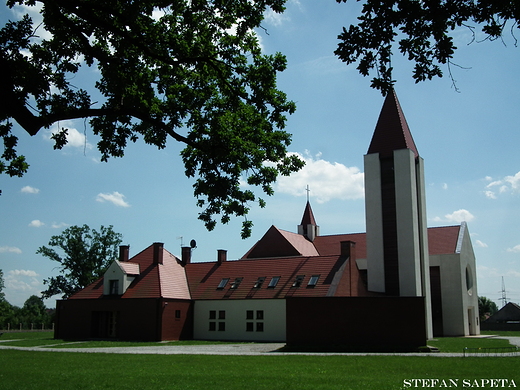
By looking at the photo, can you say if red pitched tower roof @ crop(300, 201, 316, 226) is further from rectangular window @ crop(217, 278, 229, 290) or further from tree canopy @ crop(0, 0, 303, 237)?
tree canopy @ crop(0, 0, 303, 237)

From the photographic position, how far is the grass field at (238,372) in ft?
42.5

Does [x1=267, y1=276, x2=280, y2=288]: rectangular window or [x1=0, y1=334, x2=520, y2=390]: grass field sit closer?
[x1=0, y1=334, x2=520, y2=390]: grass field

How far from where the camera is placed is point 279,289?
1523 inches

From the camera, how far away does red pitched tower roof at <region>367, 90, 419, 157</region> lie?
40.0 metres

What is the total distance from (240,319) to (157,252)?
27.7 feet

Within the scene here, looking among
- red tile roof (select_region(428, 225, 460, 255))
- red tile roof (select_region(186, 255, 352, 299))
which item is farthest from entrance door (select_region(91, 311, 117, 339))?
red tile roof (select_region(428, 225, 460, 255))

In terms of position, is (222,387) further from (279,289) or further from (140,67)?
(279,289)

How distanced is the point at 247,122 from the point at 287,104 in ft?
4.35

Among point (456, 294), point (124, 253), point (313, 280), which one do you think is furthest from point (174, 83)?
point (456, 294)

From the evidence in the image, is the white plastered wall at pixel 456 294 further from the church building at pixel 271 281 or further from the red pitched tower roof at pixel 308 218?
the red pitched tower roof at pixel 308 218

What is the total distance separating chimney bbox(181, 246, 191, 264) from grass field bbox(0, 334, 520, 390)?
25.7 m

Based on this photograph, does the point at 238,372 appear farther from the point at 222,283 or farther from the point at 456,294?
the point at 456,294

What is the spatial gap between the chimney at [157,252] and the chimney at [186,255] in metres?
4.46

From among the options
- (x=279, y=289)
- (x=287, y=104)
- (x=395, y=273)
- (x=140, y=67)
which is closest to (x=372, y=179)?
(x=395, y=273)
